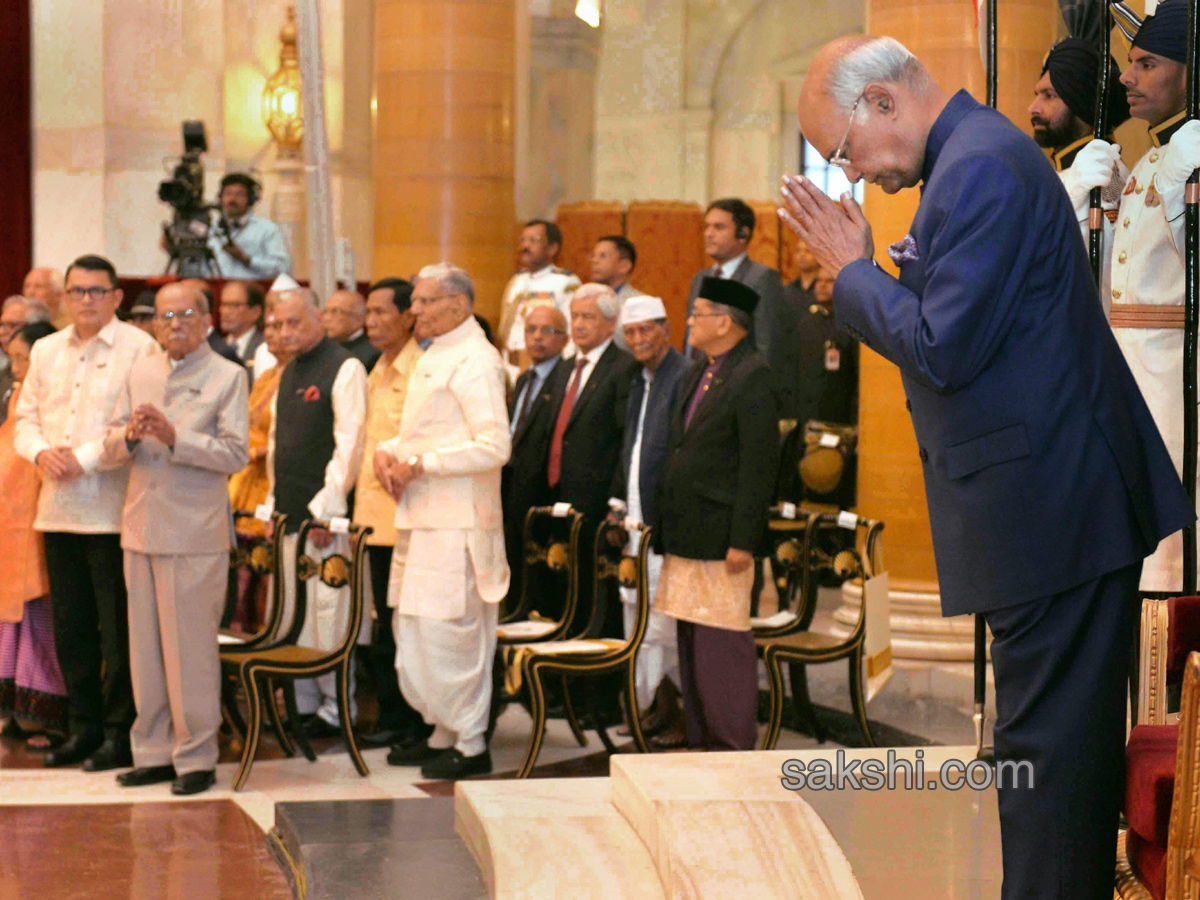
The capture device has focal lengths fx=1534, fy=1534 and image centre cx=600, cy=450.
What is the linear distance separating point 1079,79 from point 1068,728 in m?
2.01

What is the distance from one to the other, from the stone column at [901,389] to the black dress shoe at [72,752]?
298 cm

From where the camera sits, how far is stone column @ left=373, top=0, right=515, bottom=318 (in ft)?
30.8

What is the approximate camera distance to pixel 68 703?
605 cm

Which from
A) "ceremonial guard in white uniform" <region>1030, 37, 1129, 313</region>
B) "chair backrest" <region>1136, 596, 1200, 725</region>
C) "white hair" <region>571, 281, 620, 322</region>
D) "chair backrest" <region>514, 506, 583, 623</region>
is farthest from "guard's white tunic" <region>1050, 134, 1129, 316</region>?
"white hair" <region>571, 281, 620, 322</region>

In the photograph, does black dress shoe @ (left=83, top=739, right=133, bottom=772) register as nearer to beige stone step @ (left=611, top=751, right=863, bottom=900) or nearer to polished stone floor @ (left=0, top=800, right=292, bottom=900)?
polished stone floor @ (left=0, top=800, right=292, bottom=900)

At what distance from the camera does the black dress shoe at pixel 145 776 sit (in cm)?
536

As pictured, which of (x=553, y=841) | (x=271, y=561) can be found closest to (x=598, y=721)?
(x=271, y=561)

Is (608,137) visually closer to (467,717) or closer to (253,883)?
(467,717)

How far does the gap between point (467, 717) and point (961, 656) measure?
1968mm

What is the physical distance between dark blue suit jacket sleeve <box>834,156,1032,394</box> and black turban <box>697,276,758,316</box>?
310 centimetres

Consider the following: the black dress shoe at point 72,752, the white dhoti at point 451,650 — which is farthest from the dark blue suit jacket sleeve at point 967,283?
the black dress shoe at point 72,752

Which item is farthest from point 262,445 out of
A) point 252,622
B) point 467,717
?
point 467,717

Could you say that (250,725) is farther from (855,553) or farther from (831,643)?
(855,553)

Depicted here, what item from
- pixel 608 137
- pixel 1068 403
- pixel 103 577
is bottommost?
pixel 103 577
